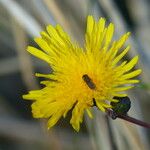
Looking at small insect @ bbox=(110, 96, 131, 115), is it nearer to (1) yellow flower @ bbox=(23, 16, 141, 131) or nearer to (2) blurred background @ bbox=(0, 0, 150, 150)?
(1) yellow flower @ bbox=(23, 16, 141, 131)

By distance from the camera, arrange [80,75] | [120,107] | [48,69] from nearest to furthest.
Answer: [120,107], [80,75], [48,69]

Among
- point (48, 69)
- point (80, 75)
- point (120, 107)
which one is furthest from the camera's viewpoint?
point (48, 69)

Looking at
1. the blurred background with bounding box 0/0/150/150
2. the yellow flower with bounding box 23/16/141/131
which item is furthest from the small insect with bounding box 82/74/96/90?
the blurred background with bounding box 0/0/150/150

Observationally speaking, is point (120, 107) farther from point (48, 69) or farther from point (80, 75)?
point (48, 69)

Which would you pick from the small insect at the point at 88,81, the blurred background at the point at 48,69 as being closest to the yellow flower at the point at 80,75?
the small insect at the point at 88,81

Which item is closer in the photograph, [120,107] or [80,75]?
[120,107]

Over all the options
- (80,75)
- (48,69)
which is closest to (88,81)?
(80,75)

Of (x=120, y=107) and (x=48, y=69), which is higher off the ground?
(x=48, y=69)
